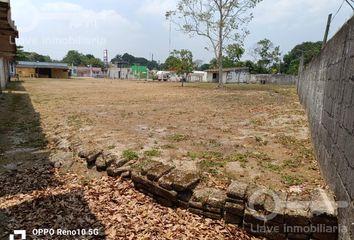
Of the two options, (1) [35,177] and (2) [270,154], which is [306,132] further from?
(1) [35,177]

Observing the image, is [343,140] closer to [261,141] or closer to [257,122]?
[261,141]

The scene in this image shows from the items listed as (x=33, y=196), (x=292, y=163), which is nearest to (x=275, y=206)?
(x=292, y=163)

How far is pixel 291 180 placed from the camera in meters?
3.95

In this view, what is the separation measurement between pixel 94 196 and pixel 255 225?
2.24 m

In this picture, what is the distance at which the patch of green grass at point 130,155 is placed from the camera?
4.95 m

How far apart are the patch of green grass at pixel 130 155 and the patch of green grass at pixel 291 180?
2354 millimetres

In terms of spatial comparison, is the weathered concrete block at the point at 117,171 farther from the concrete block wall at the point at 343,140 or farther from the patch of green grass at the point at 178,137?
the concrete block wall at the point at 343,140

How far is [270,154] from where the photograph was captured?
16.9 ft

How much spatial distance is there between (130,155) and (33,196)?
158 centimetres

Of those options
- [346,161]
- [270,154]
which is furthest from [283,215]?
[270,154]

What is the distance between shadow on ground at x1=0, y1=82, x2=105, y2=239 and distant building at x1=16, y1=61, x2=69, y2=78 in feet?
149

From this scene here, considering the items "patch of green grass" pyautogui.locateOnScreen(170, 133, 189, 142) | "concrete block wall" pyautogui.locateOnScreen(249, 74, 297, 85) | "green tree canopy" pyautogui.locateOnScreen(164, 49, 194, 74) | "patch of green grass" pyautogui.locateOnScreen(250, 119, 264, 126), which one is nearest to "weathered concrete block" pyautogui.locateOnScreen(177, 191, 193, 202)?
"patch of green grass" pyautogui.locateOnScreen(170, 133, 189, 142)

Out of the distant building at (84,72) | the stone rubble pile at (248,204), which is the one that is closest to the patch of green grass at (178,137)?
the stone rubble pile at (248,204)
